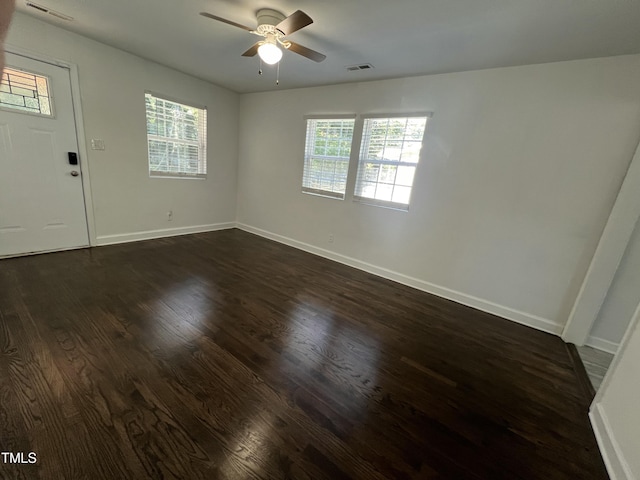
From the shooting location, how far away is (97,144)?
10.6 feet

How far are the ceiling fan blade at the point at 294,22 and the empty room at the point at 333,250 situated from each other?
0.09ft

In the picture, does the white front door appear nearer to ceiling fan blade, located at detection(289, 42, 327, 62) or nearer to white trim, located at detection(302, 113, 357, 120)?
ceiling fan blade, located at detection(289, 42, 327, 62)

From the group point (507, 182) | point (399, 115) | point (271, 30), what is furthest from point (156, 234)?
point (507, 182)

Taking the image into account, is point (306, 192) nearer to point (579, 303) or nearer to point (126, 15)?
point (126, 15)

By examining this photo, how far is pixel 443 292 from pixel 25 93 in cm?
498

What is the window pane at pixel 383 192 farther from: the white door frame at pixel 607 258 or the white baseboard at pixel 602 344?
the white baseboard at pixel 602 344

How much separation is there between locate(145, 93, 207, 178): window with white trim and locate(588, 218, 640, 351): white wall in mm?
5258

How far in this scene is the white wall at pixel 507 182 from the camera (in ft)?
7.24

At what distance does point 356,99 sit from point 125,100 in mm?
2987

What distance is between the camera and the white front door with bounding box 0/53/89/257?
2.65 meters

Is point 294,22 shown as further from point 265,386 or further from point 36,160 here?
point 36,160

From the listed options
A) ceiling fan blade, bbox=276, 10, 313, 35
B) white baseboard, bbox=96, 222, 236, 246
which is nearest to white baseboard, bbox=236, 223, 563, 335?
white baseboard, bbox=96, 222, 236, 246

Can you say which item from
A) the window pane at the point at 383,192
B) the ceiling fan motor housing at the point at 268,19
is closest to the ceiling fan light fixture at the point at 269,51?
the ceiling fan motor housing at the point at 268,19

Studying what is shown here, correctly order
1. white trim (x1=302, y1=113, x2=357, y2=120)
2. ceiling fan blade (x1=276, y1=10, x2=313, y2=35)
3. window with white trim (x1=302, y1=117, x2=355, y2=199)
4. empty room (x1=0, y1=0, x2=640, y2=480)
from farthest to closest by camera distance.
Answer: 1. window with white trim (x1=302, y1=117, x2=355, y2=199)
2. white trim (x1=302, y1=113, x2=357, y2=120)
3. ceiling fan blade (x1=276, y1=10, x2=313, y2=35)
4. empty room (x1=0, y1=0, x2=640, y2=480)
